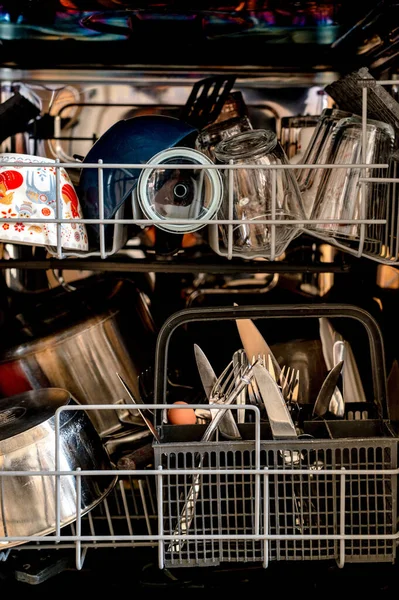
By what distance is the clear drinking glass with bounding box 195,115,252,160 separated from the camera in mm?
793

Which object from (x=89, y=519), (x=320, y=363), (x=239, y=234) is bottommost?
(x=89, y=519)

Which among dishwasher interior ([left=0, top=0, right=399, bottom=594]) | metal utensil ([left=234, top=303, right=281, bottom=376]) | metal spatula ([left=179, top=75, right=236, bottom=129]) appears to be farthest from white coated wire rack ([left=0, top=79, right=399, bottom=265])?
metal spatula ([left=179, top=75, right=236, bottom=129])

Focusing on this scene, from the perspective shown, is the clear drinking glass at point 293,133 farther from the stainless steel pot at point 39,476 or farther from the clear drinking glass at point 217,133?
the stainless steel pot at point 39,476

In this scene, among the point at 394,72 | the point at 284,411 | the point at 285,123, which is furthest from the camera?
the point at 285,123

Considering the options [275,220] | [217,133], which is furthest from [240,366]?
[217,133]

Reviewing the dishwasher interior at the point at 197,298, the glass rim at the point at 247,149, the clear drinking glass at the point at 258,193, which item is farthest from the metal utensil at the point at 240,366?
the glass rim at the point at 247,149

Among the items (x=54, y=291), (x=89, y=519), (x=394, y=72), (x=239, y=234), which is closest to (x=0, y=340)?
(x=54, y=291)

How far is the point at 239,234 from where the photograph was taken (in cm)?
76

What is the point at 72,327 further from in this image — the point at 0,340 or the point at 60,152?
the point at 60,152

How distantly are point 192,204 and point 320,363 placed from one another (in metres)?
0.31

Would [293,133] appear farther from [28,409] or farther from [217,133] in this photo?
[28,409]

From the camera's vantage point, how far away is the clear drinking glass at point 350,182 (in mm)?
728

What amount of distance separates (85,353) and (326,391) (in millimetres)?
320

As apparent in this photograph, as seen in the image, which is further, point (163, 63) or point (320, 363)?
point (163, 63)
